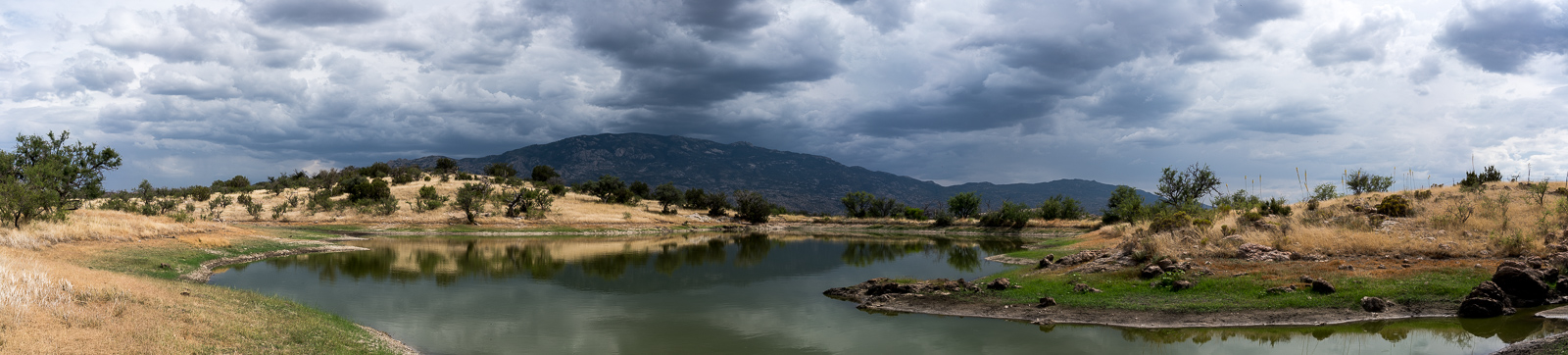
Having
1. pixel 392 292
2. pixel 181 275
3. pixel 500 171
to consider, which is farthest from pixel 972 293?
pixel 500 171

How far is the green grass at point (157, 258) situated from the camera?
2397cm

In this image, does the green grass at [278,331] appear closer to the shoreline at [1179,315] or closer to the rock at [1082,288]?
the shoreline at [1179,315]

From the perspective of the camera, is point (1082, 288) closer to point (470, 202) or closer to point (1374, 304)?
point (1374, 304)

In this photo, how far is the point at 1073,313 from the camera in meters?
19.6

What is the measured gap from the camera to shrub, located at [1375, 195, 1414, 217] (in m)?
28.1

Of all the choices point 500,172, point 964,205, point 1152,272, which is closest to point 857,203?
point 964,205

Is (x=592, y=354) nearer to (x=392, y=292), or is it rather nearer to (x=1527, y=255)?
(x=392, y=292)

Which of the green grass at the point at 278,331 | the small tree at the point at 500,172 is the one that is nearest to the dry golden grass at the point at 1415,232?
the green grass at the point at 278,331

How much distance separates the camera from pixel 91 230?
3061cm

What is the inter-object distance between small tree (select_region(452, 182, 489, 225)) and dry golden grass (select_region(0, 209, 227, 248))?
97.3ft

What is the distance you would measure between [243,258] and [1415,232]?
5232cm

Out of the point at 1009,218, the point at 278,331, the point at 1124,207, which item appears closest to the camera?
the point at 278,331

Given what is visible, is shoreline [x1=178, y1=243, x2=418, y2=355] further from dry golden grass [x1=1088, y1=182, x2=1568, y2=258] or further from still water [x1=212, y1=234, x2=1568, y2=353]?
dry golden grass [x1=1088, y1=182, x2=1568, y2=258]

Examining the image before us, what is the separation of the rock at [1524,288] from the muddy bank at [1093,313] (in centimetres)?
135
